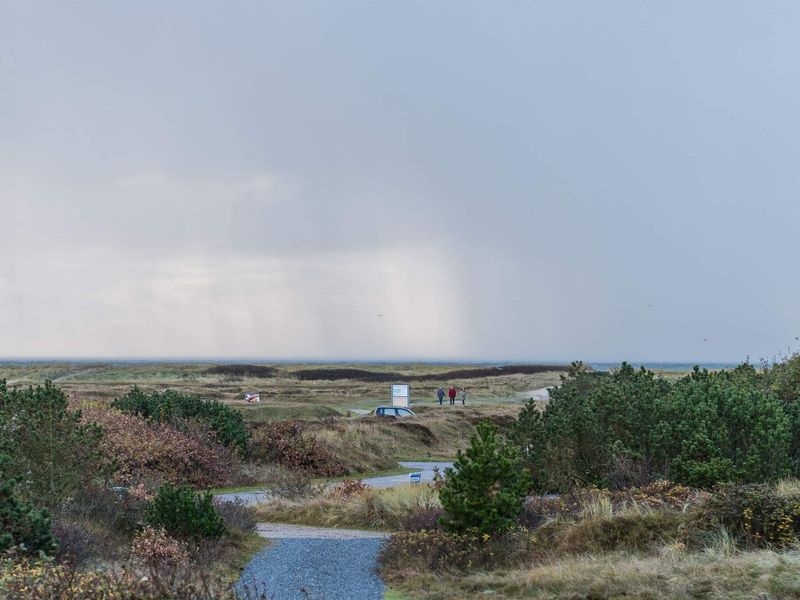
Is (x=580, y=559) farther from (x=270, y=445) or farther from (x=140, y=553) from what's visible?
(x=270, y=445)

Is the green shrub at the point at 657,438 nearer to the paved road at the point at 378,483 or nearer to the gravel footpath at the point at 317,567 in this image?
the gravel footpath at the point at 317,567

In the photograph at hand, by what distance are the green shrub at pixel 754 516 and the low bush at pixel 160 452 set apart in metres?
14.7

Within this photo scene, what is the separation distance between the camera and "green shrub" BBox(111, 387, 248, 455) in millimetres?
27172

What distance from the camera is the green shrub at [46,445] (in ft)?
45.8

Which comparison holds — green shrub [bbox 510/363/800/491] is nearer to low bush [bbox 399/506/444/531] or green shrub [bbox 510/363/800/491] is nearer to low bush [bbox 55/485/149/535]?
low bush [bbox 399/506/444/531]

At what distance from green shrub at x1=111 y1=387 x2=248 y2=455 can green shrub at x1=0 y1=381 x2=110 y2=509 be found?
11821 mm

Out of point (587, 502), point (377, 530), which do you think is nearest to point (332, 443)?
point (377, 530)

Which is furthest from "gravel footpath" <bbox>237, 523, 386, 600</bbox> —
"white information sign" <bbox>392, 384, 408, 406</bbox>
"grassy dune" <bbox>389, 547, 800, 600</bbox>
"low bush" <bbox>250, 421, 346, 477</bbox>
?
"white information sign" <bbox>392, 384, 408, 406</bbox>

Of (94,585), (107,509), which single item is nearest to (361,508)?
(107,509)

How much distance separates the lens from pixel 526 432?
53.4ft

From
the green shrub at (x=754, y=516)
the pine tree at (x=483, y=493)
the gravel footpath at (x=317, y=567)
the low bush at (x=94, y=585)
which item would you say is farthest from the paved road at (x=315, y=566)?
the green shrub at (x=754, y=516)

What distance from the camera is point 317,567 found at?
12.4 meters

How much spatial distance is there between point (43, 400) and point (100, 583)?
678 centimetres

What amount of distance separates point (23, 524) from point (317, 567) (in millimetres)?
4157
